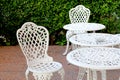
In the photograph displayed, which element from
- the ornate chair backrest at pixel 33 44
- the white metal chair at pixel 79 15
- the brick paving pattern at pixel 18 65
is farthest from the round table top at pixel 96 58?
the white metal chair at pixel 79 15

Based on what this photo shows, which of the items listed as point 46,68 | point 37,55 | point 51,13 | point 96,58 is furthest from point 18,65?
point 96,58

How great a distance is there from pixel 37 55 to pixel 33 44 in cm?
18

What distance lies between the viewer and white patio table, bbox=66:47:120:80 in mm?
2932

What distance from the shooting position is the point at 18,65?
17.9ft

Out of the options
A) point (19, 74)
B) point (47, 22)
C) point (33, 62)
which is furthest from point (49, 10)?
point (33, 62)

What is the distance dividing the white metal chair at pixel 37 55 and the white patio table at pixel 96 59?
558 millimetres

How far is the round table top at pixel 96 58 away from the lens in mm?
2938

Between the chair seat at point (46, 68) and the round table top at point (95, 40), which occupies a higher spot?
the round table top at point (95, 40)

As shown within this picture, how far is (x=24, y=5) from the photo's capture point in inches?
270

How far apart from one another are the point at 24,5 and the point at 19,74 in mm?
2416

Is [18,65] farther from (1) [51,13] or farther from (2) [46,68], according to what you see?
(1) [51,13]

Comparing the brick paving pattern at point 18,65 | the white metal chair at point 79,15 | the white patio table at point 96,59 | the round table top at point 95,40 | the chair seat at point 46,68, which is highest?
the white patio table at point 96,59

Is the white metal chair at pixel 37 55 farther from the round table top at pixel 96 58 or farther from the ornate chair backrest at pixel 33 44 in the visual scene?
the round table top at pixel 96 58

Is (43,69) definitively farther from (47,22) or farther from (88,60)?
(47,22)
